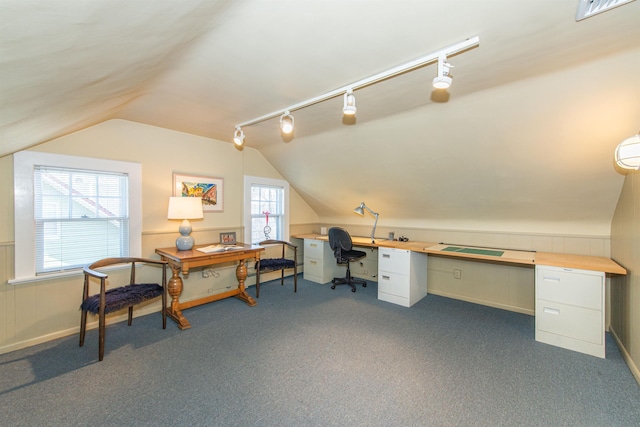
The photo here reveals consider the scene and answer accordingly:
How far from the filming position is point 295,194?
5.06 metres

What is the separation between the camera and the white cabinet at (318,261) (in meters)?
4.57

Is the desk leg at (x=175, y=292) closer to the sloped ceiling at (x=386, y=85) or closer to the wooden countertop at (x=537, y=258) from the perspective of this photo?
the sloped ceiling at (x=386, y=85)

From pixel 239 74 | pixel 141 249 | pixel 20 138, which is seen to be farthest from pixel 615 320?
pixel 20 138

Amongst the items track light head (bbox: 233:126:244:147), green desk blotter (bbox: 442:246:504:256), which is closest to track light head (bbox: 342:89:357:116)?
track light head (bbox: 233:126:244:147)

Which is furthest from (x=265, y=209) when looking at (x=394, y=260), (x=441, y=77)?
(x=441, y=77)

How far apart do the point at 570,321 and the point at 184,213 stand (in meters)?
4.08

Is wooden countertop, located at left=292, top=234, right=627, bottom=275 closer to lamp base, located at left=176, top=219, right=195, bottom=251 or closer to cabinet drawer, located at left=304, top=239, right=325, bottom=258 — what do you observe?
cabinet drawer, located at left=304, top=239, right=325, bottom=258

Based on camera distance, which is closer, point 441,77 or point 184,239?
point 441,77

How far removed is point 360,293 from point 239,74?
3.30 m

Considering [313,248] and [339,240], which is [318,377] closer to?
[339,240]

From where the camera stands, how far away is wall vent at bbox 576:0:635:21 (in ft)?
4.28

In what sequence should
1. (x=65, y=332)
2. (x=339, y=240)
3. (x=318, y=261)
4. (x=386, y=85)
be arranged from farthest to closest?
(x=318, y=261) < (x=339, y=240) < (x=65, y=332) < (x=386, y=85)

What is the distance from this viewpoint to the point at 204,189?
3.79 meters

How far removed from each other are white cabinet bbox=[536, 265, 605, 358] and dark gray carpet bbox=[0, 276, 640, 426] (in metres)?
0.14
